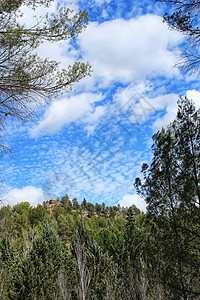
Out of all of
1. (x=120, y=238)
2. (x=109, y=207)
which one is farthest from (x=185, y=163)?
(x=109, y=207)

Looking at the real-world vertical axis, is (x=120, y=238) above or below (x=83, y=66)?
below

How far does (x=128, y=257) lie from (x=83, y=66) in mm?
21758

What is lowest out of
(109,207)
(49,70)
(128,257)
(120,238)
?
(128,257)

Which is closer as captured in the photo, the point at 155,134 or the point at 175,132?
the point at 175,132

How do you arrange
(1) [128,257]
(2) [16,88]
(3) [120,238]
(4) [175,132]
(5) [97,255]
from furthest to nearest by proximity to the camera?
(3) [120,238] < (1) [128,257] < (5) [97,255] < (4) [175,132] < (2) [16,88]

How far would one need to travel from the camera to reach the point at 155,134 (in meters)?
10.9

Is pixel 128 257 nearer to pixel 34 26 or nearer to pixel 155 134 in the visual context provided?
pixel 155 134

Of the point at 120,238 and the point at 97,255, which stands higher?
the point at 120,238

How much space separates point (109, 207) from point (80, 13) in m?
128

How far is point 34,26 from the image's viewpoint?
5660 millimetres

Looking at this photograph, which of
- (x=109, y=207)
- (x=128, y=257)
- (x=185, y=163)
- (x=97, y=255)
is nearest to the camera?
(x=185, y=163)

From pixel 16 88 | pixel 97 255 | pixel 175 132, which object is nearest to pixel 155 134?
pixel 175 132

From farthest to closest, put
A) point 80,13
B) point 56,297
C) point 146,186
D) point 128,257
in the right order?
point 128,257
point 56,297
point 146,186
point 80,13

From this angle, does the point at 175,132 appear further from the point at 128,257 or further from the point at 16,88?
the point at 128,257
